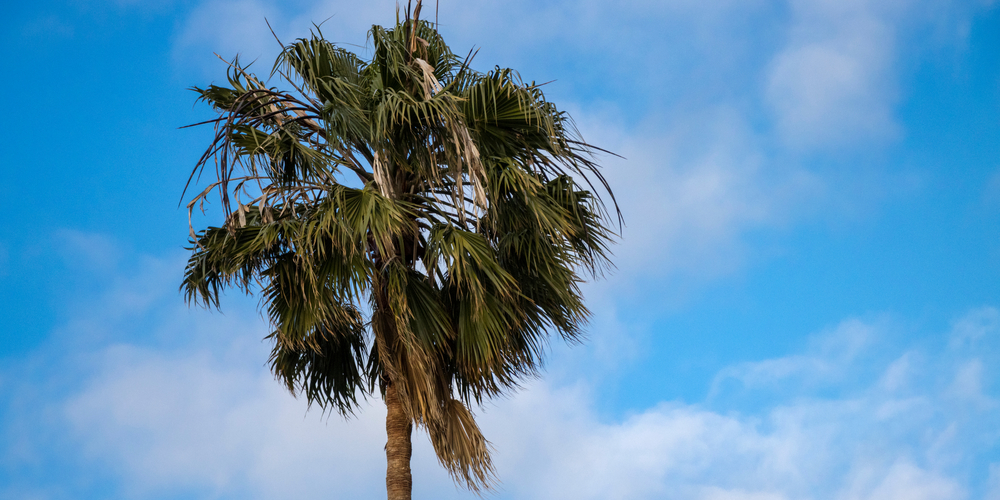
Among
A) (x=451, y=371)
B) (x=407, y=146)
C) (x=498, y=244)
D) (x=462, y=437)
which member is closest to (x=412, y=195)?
(x=407, y=146)

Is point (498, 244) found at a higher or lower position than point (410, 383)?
higher

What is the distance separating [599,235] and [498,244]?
1062 mm

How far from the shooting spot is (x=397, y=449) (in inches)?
295

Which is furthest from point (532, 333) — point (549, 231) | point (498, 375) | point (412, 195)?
point (412, 195)

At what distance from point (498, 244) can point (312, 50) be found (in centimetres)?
256

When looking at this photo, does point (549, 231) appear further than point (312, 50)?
No

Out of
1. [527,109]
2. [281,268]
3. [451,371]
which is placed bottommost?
[451,371]

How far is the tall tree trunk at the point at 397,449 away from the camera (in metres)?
7.39

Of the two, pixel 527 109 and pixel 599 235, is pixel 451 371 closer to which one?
pixel 599 235

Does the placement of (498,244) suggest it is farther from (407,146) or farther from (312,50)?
(312,50)

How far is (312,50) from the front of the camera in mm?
7883

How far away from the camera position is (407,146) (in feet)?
24.2

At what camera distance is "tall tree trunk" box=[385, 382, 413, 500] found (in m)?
7.39

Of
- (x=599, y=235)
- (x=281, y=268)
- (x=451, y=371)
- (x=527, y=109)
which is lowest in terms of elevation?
(x=451, y=371)
